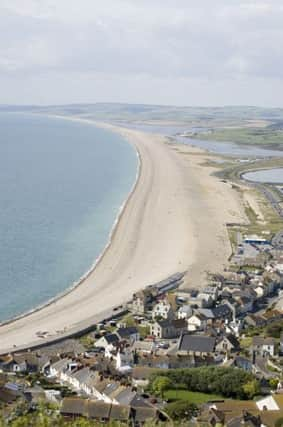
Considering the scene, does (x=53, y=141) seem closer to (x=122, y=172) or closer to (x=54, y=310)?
(x=122, y=172)

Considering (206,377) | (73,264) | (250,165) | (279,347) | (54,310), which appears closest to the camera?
(206,377)

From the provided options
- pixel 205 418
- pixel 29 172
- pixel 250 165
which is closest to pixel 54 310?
pixel 205 418

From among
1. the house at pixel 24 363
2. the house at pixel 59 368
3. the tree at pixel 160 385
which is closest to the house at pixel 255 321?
the tree at pixel 160 385

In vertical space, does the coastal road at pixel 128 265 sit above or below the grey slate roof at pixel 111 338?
below

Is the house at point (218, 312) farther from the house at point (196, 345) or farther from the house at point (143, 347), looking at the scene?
the house at point (143, 347)

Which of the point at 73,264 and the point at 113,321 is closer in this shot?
the point at 113,321

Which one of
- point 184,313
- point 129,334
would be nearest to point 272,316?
point 184,313
